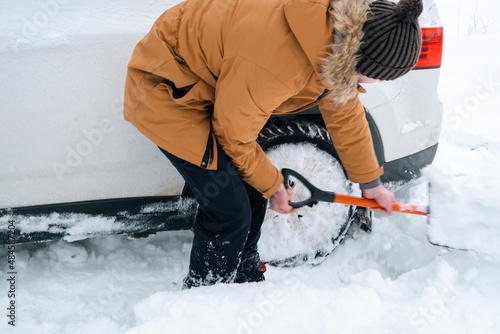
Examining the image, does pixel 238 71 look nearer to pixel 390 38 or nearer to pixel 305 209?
pixel 390 38

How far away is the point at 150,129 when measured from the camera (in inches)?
60.6

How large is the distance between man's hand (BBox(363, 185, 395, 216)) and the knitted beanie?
0.71 metres

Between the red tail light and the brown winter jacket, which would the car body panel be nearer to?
the brown winter jacket

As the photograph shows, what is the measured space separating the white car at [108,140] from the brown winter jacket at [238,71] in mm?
264

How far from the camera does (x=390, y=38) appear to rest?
122 centimetres

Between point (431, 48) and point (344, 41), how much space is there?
3.24ft

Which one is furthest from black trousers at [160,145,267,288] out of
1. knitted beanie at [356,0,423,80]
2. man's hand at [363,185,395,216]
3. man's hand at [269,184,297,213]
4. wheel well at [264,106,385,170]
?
knitted beanie at [356,0,423,80]

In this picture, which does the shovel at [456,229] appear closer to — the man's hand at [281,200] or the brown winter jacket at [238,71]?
the man's hand at [281,200]

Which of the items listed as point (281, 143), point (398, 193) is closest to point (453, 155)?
point (398, 193)

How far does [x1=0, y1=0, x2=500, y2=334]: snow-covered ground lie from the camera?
1632 millimetres

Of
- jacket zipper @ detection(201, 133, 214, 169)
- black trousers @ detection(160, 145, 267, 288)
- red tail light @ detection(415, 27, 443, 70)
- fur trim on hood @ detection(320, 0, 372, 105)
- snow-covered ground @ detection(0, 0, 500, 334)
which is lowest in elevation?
snow-covered ground @ detection(0, 0, 500, 334)

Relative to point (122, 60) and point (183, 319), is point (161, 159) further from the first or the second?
point (183, 319)

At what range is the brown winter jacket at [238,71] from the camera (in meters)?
1.24

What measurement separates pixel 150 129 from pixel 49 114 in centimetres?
52
